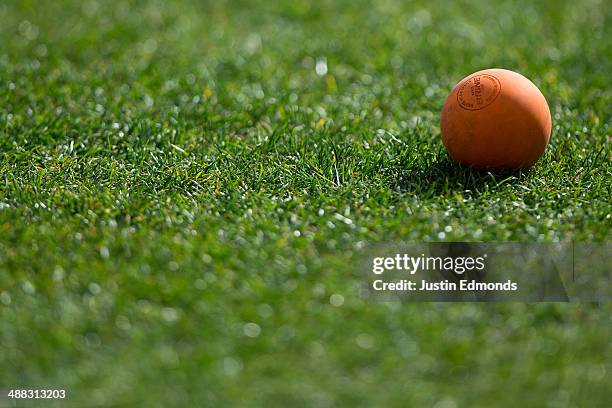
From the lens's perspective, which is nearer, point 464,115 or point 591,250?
point 591,250

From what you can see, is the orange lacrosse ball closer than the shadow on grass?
Yes

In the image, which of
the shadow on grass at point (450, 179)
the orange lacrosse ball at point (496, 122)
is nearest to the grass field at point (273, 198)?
the shadow on grass at point (450, 179)

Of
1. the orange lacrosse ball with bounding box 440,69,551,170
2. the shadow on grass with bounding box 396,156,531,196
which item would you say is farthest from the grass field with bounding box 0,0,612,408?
the orange lacrosse ball with bounding box 440,69,551,170

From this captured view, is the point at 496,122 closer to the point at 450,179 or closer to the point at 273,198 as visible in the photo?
the point at 450,179

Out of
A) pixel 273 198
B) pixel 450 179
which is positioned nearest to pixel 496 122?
pixel 450 179

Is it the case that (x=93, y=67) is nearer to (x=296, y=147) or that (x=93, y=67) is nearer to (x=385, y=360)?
(x=296, y=147)

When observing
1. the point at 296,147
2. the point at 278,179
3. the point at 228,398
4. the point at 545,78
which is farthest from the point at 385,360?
the point at 545,78

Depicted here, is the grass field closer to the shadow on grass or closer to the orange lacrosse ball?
the shadow on grass
